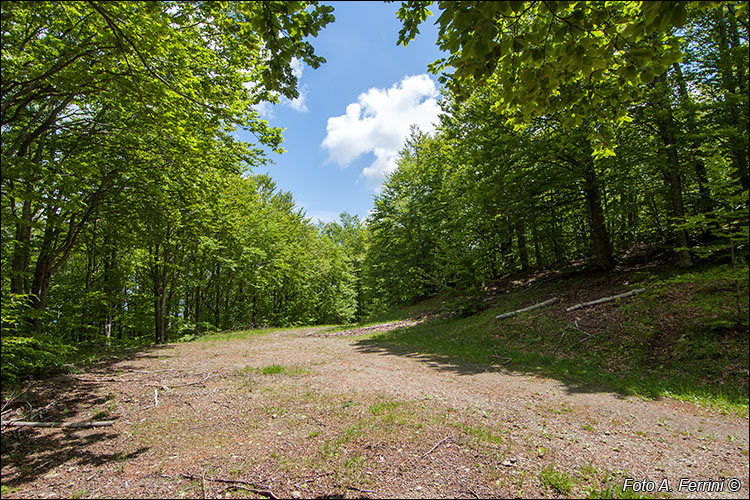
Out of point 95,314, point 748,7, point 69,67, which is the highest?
point 69,67

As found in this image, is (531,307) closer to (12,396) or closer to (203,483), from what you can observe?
(203,483)

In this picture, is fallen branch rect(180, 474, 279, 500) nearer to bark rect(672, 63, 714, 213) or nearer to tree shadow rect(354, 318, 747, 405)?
tree shadow rect(354, 318, 747, 405)

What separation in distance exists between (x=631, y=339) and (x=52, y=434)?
10083mm

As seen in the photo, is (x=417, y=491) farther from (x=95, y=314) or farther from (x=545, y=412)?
(x=95, y=314)

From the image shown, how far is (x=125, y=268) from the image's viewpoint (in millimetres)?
15820

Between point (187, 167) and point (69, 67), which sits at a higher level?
point (69, 67)

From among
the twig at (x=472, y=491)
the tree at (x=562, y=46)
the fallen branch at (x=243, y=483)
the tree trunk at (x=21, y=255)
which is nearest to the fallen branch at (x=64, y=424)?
the fallen branch at (x=243, y=483)

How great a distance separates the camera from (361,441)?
3543 mm

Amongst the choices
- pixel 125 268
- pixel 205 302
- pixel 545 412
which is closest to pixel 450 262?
pixel 545 412

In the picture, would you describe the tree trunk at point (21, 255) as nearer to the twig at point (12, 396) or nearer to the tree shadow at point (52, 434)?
the twig at point (12, 396)

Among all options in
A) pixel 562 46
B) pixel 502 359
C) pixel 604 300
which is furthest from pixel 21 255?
pixel 604 300

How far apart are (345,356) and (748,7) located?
30.0 feet

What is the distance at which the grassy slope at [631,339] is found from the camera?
4.99 metres

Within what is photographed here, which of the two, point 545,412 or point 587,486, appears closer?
point 587,486
